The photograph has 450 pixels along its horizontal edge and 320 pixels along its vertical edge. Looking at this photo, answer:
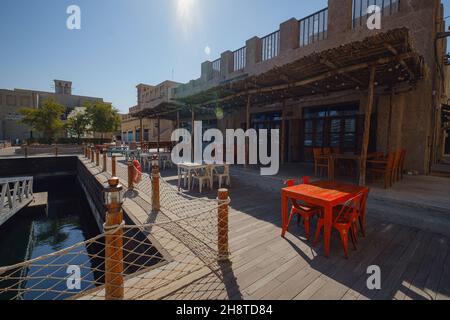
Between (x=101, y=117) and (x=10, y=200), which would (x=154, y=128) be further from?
(x=10, y=200)

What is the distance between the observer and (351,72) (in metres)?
5.78

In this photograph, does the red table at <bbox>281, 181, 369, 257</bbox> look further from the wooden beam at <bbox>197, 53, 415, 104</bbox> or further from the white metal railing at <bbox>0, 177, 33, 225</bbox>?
the white metal railing at <bbox>0, 177, 33, 225</bbox>

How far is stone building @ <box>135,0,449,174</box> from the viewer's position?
503 cm

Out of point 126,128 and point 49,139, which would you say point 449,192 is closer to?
point 49,139

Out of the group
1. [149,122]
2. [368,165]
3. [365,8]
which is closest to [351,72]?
[368,165]

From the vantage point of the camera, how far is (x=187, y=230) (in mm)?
3588

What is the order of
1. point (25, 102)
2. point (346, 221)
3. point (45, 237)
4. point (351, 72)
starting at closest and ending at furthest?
1. point (346, 221)
2. point (351, 72)
3. point (45, 237)
4. point (25, 102)

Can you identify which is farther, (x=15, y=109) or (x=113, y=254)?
(x=15, y=109)

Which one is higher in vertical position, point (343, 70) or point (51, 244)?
point (343, 70)

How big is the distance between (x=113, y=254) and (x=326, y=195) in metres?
2.70

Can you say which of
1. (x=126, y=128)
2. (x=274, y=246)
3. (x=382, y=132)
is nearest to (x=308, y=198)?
(x=274, y=246)

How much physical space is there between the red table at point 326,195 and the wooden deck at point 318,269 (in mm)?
331

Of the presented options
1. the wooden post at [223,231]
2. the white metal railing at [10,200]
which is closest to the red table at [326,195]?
the wooden post at [223,231]

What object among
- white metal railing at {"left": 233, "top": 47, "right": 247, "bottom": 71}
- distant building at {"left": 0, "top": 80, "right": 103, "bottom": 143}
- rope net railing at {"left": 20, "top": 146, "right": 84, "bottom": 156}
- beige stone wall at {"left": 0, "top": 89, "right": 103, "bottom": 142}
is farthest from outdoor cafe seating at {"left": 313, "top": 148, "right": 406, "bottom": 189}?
beige stone wall at {"left": 0, "top": 89, "right": 103, "bottom": 142}
